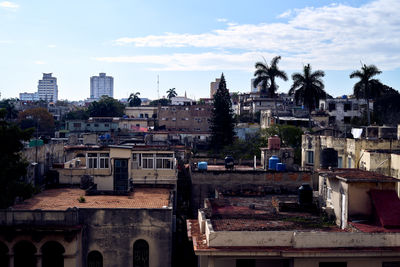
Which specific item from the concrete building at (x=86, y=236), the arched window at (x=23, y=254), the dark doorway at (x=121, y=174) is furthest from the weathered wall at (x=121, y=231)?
the dark doorway at (x=121, y=174)

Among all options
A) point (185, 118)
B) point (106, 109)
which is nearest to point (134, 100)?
point (106, 109)

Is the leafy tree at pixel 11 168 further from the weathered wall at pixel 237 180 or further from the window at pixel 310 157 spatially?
the window at pixel 310 157

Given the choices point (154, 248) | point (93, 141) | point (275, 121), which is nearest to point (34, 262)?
point (154, 248)

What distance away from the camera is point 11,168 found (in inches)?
1101

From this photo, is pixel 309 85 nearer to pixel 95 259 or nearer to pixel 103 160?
pixel 103 160

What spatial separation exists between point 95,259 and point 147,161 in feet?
40.4

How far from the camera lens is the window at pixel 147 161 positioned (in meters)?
37.0

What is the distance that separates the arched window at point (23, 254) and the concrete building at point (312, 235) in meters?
8.34

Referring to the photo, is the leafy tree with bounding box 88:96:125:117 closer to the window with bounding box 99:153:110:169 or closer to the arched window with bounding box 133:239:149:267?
the window with bounding box 99:153:110:169

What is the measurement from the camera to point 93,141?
223 ft

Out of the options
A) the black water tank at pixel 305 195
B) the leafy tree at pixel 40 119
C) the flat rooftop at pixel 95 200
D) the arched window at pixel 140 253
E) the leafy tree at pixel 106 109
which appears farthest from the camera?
the leafy tree at pixel 106 109

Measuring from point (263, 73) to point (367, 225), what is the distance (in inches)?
2297

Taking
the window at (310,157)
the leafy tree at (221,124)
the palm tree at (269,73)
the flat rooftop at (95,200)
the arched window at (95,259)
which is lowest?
the arched window at (95,259)

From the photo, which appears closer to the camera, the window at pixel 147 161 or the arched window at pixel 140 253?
the arched window at pixel 140 253
